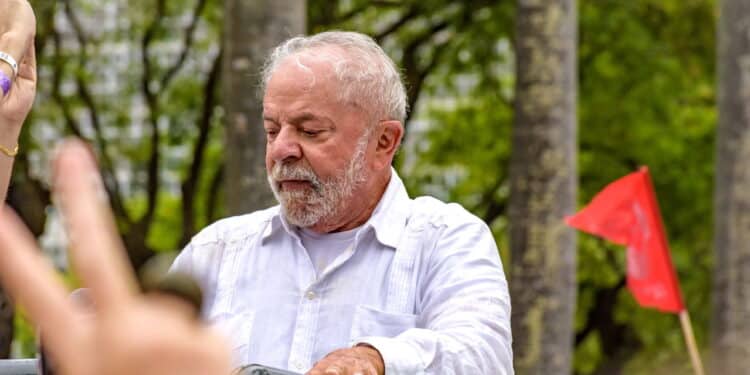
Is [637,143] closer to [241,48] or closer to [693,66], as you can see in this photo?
[693,66]

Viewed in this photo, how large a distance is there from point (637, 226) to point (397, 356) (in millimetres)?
7276

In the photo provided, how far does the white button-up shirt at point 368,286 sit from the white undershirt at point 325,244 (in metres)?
0.03

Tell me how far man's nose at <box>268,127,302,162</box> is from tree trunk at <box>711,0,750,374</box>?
26.3ft

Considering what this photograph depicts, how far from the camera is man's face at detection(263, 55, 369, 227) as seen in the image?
3.37 meters

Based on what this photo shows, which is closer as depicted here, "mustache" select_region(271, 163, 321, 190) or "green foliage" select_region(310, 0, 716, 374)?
"mustache" select_region(271, 163, 321, 190)

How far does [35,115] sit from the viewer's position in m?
17.9

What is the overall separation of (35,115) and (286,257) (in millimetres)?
14978

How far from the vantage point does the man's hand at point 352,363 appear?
8.48 ft

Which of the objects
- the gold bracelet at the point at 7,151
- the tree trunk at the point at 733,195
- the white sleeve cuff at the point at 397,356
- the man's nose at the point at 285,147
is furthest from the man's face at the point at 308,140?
the tree trunk at the point at 733,195

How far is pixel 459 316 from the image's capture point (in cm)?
303

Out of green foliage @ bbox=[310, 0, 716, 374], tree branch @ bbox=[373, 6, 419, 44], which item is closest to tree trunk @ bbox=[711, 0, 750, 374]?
green foliage @ bbox=[310, 0, 716, 374]

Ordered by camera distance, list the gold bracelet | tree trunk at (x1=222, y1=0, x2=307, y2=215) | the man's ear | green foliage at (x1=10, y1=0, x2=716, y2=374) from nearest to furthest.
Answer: the gold bracelet
the man's ear
tree trunk at (x1=222, y1=0, x2=307, y2=215)
green foliage at (x1=10, y1=0, x2=716, y2=374)

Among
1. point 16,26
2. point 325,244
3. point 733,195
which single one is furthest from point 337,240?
point 733,195

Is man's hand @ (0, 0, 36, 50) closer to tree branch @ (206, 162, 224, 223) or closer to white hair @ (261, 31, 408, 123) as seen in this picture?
white hair @ (261, 31, 408, 123)
